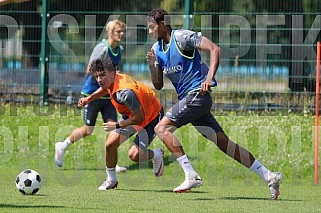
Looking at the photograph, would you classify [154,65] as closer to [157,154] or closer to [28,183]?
[157,154]

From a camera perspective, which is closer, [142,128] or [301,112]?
[142,128]

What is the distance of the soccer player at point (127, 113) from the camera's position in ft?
35.4

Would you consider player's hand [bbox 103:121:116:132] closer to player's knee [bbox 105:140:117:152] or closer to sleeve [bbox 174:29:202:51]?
player's knee [bbox 105:140:117:152]

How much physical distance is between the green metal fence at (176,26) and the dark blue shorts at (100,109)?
3.75 m

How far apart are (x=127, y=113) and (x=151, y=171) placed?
150 inches

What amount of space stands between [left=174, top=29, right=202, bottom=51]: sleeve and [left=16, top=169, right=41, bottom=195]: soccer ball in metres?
2.31

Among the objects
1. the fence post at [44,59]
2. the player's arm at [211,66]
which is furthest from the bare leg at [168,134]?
the fence post at [44,59]

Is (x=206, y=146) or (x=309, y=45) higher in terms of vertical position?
(x=309, y=45)

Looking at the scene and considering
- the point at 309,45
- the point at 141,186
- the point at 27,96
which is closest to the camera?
the point at 141,186

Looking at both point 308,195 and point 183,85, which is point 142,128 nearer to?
point 183,85

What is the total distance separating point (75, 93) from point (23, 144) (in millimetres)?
2407

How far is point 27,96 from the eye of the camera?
18.4 meters

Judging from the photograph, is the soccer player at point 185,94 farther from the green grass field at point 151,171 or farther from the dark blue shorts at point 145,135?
the dark blue shorts at point 145,135

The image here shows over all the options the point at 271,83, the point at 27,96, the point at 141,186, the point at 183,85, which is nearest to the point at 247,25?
the point at 271,83
